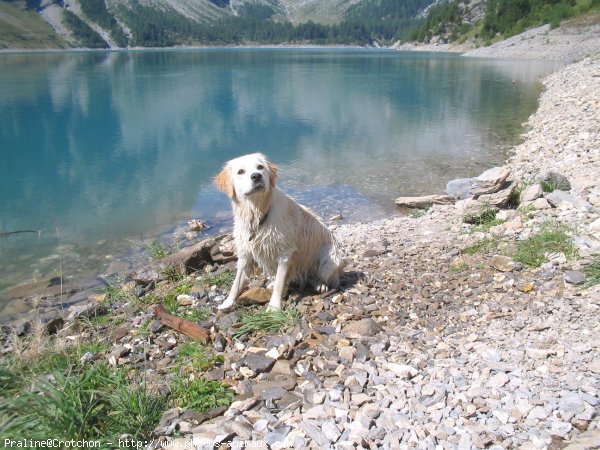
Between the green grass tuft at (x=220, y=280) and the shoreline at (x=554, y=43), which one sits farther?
the shoreline at (x=554, y=43)

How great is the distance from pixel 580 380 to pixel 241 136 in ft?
75.3

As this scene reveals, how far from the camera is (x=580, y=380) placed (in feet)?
13.7

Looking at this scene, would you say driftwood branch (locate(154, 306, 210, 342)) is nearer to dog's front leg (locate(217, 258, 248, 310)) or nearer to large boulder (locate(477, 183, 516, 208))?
dog's front leg (locate(217, 258, 248, 310))

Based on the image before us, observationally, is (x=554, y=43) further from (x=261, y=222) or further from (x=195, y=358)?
(x=195, y=358)

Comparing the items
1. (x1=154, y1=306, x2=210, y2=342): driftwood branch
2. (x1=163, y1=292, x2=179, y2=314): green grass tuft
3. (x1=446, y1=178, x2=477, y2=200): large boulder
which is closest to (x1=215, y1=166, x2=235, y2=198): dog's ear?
(x1=154, y1=306, x2=210, y2=342): driftwood branch

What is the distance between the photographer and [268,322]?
6.01 m

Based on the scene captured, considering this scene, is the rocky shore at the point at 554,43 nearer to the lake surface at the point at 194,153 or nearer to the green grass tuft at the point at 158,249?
the lake surface at the point at 194,153

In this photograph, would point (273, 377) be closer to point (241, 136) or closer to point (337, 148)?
point (337, 148)

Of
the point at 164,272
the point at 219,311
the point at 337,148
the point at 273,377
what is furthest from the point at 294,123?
the point at 273,377

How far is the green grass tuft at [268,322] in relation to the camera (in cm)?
594

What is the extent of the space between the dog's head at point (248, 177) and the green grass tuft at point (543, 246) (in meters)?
3.86

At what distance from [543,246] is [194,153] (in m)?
17.7

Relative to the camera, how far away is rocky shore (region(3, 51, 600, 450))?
3.92m

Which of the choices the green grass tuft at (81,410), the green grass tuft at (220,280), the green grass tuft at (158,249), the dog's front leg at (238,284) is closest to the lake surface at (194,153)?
the green grass tuft at (158,249)
